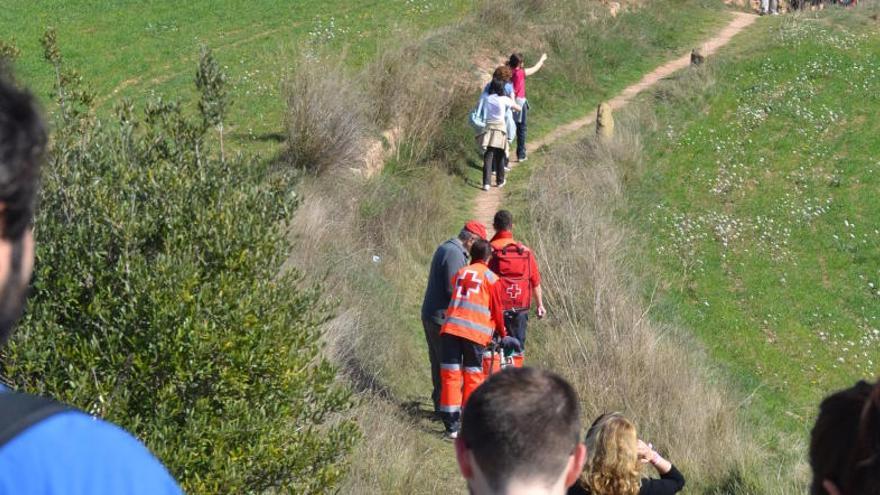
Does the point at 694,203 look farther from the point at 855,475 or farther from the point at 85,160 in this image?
the point at 855,475

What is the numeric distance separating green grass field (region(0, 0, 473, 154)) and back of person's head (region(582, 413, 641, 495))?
40.5ft

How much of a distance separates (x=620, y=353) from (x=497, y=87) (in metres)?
5.84

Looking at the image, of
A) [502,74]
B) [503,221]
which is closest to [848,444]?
[503,221]

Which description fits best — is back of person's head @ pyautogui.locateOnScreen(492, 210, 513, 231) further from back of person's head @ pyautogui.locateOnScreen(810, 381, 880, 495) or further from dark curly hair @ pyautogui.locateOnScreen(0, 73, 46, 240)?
dark curly hair @ pyautogui.locateOnScreen(0, 73, 46, 240)

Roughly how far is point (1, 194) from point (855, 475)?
162 cm

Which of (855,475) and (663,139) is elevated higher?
(855,475)

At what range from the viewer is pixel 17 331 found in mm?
5148

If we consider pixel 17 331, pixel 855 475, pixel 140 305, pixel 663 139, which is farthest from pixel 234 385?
pixel 663 139

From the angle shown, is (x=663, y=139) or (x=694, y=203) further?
(x=663, y=139)

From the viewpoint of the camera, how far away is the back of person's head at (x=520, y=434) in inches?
101

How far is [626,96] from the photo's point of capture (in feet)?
72.6

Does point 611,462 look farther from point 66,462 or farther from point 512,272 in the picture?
point 512,272

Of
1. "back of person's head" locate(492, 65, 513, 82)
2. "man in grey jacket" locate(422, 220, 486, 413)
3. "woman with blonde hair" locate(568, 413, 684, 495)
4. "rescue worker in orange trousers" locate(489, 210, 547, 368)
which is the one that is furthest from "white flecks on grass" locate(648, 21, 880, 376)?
"woman with blonde hair" locate(568, 413, 684, 495)

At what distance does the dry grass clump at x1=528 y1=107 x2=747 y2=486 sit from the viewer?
998cm
